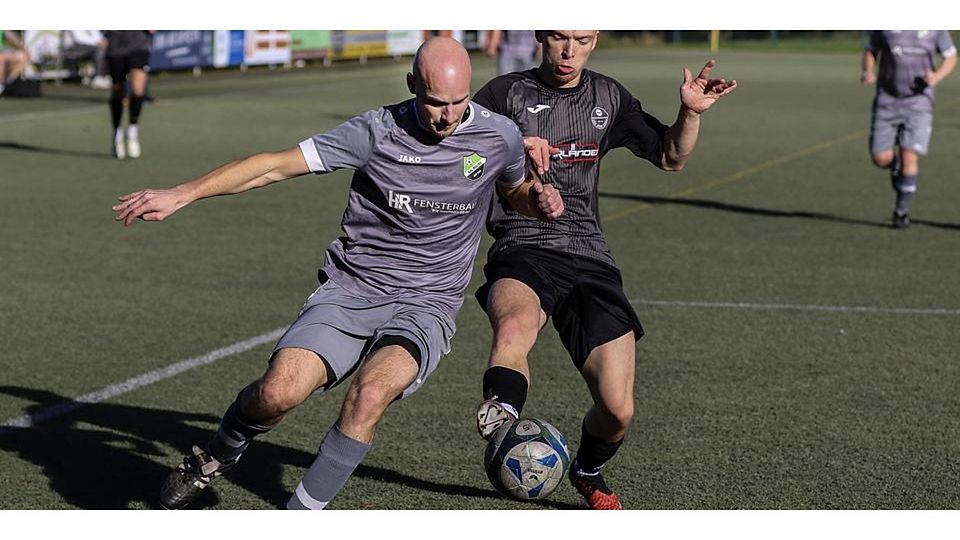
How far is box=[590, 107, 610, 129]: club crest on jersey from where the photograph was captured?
7.00 meters

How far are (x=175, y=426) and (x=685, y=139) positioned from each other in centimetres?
300

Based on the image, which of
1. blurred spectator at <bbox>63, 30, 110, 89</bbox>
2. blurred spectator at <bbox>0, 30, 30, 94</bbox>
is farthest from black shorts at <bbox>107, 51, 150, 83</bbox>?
blurred spectator at <bbox>63, 30, 110, 89</bbox>

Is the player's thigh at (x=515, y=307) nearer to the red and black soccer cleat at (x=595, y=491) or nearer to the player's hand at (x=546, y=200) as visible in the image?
the player's hand at (x=546, y=200)

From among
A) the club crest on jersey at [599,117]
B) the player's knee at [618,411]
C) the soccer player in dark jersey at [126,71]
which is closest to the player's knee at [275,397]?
the player's knee at [618,411]

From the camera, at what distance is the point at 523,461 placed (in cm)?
602

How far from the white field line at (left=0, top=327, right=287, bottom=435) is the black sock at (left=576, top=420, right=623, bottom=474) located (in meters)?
2.94

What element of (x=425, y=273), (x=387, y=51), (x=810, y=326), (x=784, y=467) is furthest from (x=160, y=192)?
(x=387, y=51)

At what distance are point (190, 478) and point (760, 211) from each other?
37.7 ft

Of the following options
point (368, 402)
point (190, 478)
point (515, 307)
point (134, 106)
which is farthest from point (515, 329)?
point (134, 106)

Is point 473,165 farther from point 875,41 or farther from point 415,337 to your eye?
point 875,41

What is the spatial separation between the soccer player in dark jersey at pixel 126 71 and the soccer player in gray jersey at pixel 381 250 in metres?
15.1

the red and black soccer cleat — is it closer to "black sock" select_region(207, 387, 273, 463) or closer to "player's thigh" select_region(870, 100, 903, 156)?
"black sock" select_region(207, 387, 273, 463)

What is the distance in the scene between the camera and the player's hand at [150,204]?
5477 mm

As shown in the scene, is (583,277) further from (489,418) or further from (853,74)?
(853,74)
